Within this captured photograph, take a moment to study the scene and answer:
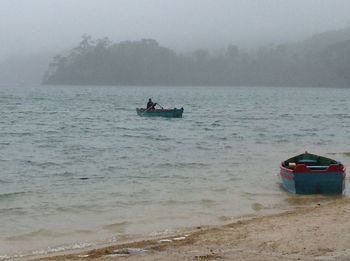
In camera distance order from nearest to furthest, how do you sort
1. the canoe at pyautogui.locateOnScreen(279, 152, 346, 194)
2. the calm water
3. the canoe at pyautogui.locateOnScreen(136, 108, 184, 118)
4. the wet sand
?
1. the wet sand
2. the calm water
3. the canoe at pyautogui.locateOnScreen(279, 152, 346, 194)
4. the canoe at pyautogui.locateOnScreen(136, 108, 184, 118)

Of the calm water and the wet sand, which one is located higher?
the wet sand

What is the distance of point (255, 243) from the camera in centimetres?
1073

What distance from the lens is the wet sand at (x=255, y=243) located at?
9641 millimetres

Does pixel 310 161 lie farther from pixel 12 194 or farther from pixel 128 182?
pixel 12 194

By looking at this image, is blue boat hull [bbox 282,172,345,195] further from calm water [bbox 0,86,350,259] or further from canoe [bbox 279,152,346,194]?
calm water [bbox 0,86,350,259]

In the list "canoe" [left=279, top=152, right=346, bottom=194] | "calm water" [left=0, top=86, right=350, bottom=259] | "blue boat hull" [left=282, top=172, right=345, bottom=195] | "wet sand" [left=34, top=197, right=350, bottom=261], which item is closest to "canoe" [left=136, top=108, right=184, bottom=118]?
"calm water" [left=0, top=86, right=350, bottom=259]

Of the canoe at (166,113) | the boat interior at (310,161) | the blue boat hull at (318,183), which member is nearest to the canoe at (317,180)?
the blue boat hull at (318,183)

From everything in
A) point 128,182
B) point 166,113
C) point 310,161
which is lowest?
point 128,182

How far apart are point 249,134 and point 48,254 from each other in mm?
31059

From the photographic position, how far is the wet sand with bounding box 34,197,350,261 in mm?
9641

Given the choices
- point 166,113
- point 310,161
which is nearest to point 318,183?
point 310,161

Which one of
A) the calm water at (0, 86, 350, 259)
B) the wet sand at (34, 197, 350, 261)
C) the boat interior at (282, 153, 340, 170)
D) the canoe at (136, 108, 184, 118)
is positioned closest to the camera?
the wet sand at (34, 197, 350, 261)

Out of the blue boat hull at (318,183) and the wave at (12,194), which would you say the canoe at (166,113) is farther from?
the wave at (12,194)

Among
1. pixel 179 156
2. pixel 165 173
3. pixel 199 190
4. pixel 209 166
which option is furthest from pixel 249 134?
pixel 199 190
